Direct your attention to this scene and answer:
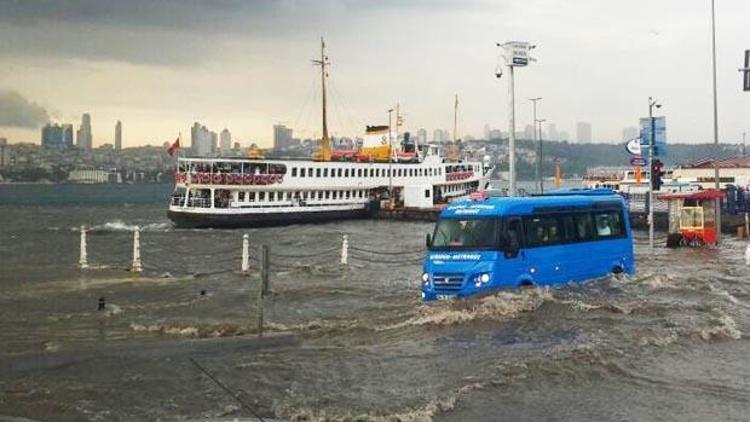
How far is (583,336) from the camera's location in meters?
15.0

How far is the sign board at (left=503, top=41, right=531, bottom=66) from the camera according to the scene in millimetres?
35562

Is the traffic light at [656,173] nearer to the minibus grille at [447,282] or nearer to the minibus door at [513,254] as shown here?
the minibus door at [513,254]

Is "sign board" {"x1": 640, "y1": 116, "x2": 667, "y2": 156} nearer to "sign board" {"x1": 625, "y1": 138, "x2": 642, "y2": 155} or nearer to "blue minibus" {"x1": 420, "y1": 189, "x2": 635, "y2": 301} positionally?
"sign board" {"x1": 625, "y1": 138, "x2": 642, "y2": 155}

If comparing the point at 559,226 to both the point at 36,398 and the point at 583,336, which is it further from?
the point at 36,398

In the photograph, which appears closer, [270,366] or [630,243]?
[270,366]

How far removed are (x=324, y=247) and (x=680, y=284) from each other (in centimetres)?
2272

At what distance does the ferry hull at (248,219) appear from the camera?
60.6 metres

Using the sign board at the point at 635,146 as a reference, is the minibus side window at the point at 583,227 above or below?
below

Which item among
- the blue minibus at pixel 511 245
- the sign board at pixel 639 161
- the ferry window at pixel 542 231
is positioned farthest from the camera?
the sign board at pixel 639 161

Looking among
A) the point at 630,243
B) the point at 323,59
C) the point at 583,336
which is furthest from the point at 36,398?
the point at 323,59

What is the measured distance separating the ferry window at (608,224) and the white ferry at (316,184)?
4208 centimetres

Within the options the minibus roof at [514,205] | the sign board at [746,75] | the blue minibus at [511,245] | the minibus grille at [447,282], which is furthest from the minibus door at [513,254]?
the sign board at [746,75]

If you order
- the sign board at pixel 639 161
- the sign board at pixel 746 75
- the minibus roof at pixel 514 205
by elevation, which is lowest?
the minibus roof at pixel 514 205

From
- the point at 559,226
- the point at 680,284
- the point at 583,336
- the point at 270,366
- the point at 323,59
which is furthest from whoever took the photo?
the point at 323,59
